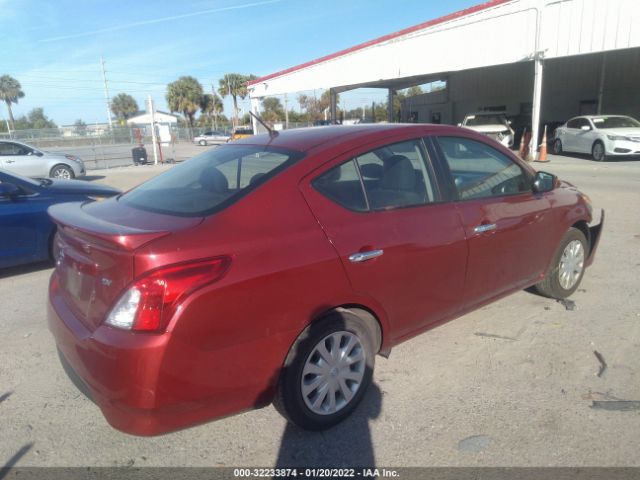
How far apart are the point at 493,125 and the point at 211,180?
61.1ft

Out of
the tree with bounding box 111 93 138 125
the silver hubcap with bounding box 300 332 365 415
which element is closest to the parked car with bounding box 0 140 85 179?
the silver hubcap with bounding box 300 332 365 415

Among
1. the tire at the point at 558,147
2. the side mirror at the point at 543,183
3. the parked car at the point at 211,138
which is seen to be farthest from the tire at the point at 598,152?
the parked car at the point at 211,138

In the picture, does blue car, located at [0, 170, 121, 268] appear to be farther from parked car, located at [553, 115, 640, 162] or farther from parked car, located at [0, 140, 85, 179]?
parked car, located at [553, 115, 640, 162]

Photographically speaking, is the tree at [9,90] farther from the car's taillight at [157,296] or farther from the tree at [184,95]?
the car's taillight at [157,296]

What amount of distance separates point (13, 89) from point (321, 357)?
104216 mm

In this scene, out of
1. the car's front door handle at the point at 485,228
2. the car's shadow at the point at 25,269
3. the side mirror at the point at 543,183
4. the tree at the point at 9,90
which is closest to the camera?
the car's front door handle at the point at 485,228

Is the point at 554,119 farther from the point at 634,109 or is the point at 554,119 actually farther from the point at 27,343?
the point at 27,343

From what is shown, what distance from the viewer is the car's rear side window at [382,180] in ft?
9.18

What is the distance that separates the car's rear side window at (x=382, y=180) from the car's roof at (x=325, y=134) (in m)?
0.13

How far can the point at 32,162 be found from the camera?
575 inches

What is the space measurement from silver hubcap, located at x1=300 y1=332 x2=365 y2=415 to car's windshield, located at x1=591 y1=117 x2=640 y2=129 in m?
17.5

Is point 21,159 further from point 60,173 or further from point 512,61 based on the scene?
point 512,61

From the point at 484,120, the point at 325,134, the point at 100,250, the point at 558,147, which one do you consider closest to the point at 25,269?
the point at 100,250

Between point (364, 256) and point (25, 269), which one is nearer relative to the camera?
point (364, 256)
